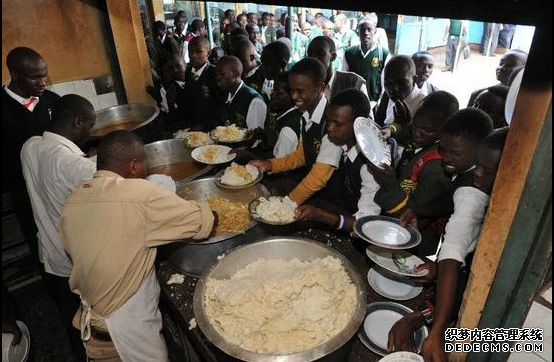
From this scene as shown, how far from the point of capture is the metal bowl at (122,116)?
4441 mm

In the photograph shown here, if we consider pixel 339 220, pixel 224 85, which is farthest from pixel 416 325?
pixel 224 85

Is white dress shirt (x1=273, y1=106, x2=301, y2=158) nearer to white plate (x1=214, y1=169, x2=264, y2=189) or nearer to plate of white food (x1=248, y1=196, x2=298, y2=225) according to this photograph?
white plate (x1=214, y1=169, x2=264, y2=189)

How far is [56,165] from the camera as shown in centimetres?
263

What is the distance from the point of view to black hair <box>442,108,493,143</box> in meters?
2.19

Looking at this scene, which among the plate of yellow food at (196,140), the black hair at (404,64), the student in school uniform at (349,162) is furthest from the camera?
the black hair at (404,64)

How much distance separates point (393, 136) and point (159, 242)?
2279mm

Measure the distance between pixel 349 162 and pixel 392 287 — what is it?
40.1 inches

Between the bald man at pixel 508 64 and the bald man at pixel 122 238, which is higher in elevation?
the bald man at pixel 508 64

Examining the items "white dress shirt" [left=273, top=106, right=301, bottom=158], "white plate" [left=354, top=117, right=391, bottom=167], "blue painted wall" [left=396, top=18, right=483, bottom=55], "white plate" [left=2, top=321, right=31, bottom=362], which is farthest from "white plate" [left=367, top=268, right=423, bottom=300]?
"blue painted wall" [left=396, top=18, right=483, bottom=55]

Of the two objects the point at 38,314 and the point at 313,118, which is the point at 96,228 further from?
the point at 38,314

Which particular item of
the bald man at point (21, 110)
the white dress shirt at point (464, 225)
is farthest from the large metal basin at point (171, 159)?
the white dress shirt at point (464, 225)

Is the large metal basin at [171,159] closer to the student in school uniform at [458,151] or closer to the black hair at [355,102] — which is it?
the black hair at [355,102]

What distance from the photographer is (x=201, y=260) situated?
7.30ft

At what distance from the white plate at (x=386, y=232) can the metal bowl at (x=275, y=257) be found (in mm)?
205
